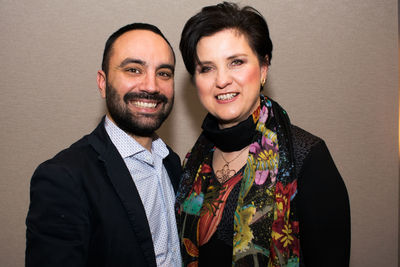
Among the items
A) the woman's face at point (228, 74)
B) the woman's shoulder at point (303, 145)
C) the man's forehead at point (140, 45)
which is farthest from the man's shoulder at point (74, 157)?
the woman's shoulder at point (303, 145)

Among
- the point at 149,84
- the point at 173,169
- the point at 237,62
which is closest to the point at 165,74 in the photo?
the point at 149,84

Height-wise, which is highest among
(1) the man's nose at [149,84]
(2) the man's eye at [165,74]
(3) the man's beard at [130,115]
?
(2) the man's eye at [165,74]

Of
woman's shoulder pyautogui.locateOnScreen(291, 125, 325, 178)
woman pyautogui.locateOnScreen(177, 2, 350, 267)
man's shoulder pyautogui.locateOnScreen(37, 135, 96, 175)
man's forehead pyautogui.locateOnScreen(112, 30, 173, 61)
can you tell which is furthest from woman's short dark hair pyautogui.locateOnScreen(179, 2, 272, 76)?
man's shoulder pyautogui.locateOnScreen(37, 135, 96, 175)

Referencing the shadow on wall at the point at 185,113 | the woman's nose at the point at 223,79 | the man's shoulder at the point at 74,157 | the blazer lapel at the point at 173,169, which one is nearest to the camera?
the man's shoulder at the point at 74,157

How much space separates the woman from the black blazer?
1.24ft

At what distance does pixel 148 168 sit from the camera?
5.05 feet

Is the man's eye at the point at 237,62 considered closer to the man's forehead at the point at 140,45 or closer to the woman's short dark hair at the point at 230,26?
the woman's short dark hair at the point at 230,26

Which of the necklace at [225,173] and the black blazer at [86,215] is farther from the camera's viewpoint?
the necklace at [225,173]

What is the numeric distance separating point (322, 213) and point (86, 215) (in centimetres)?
107

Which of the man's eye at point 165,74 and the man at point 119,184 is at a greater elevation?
the man's eye at point 165,74

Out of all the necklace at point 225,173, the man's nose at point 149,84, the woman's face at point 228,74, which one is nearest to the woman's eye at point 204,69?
the woman's face at point 228,74

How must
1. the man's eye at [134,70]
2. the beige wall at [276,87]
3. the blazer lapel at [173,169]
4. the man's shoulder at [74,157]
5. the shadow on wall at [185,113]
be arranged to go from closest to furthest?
the man's shoulder at [74,157] < the man's eye at [134,70] < the blazer lapel at [173,169] < the beige wall at [276,87] < the shadow on wall at [185,113]

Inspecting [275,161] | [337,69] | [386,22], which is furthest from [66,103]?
[386,22]

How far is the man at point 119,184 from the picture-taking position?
3.77ft
